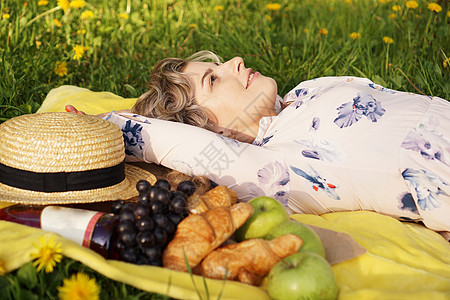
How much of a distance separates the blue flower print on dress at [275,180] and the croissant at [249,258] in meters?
0.65

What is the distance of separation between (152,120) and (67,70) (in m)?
1.75

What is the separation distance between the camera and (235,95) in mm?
2646

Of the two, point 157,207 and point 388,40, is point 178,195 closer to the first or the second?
point 157,207

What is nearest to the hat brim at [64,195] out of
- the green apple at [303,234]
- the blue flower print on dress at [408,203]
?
the green apple at [303,234]

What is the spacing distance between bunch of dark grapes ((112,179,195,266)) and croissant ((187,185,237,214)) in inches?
1.9

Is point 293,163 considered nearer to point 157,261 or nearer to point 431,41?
point 157,261

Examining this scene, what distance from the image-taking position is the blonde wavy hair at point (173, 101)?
8.82 ft

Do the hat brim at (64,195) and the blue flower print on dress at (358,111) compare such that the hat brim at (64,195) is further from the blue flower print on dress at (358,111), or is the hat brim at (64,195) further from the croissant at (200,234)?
the blue flower print on dress at (358,111)

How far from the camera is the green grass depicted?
348 centimetres

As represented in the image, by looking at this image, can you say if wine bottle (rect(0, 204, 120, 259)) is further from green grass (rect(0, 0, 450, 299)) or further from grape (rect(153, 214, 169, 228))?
green grass (rect(0, 0, 450, 299))

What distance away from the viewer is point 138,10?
15.7ft

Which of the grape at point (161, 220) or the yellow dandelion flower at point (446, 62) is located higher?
the yellow dandelion flower at point (446, 62)

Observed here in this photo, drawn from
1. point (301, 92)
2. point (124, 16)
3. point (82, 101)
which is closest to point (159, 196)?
point (301, 92)

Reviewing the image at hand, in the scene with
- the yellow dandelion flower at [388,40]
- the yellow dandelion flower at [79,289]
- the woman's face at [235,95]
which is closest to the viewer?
the yellow dandelion flower at [79,289]
